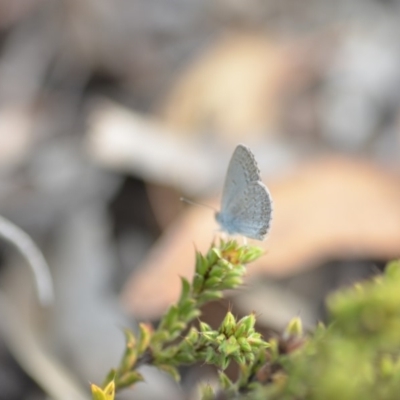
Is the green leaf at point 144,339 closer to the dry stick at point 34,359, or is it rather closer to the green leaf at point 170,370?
the green leaf at point 170,370

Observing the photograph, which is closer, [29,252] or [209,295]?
[209,295]

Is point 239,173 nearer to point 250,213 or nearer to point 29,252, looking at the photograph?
point 250,213

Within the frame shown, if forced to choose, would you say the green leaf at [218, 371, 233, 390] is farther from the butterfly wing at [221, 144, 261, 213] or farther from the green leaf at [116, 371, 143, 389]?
the butterfly wing at [221, 144, 261, 213]

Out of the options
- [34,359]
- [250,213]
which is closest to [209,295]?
[250,213]

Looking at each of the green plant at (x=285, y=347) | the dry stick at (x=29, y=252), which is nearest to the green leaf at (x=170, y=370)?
the green plant at (x=285, y=347)

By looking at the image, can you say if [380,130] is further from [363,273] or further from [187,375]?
[187,375]

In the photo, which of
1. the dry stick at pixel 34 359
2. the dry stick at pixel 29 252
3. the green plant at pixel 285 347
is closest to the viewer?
the green plant at pixel 285 347

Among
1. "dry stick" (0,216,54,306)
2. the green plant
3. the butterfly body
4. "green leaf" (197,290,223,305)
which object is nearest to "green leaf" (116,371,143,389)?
the green plant
